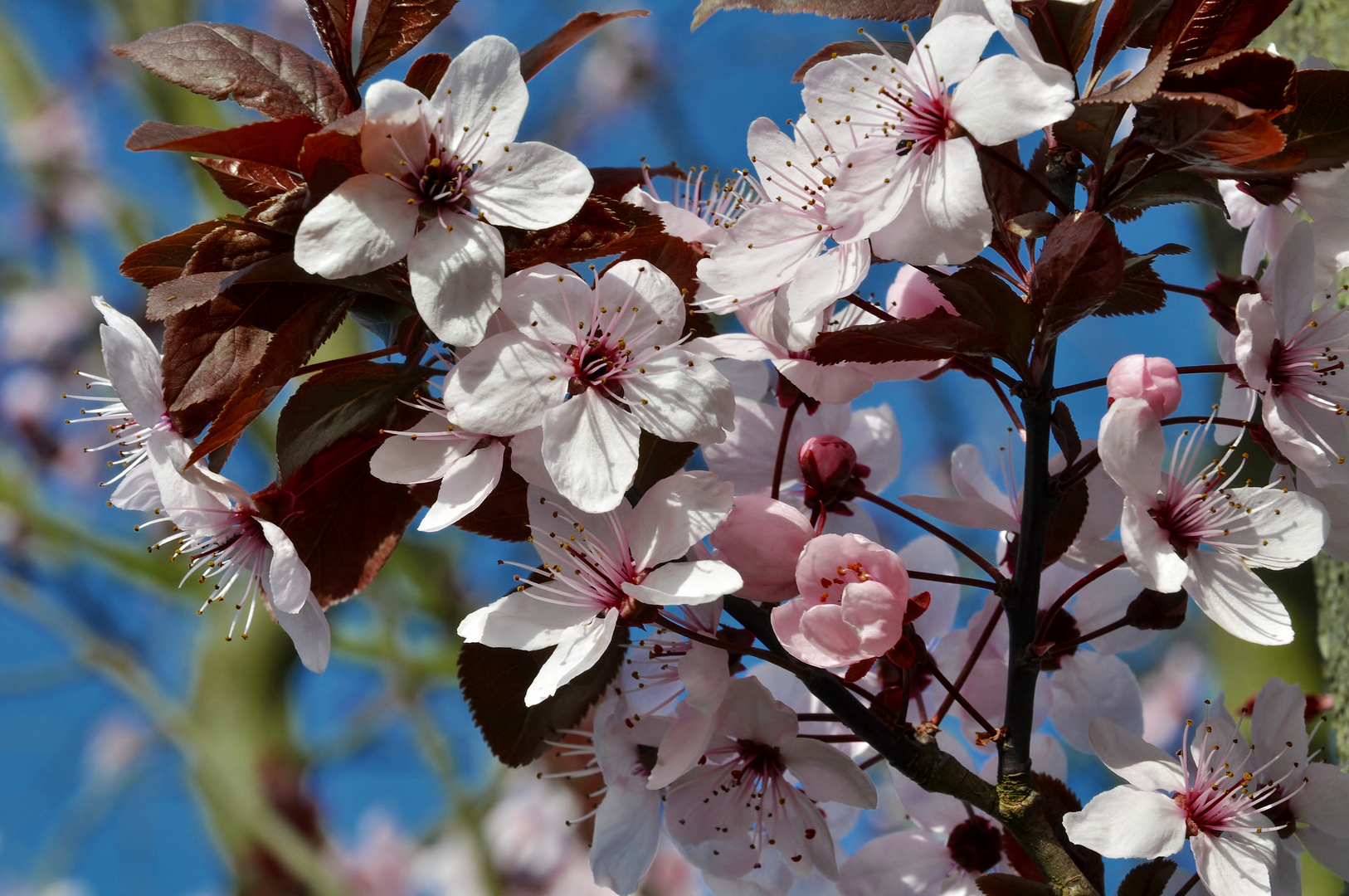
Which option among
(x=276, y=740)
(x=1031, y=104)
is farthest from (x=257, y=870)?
(x=1031, y=104)

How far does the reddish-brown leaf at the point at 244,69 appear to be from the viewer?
66 cm

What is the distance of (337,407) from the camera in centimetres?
65

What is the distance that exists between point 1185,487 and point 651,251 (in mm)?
325

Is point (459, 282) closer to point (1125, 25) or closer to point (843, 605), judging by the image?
point (843, 605)

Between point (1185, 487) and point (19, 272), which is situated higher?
point (1185, 487)

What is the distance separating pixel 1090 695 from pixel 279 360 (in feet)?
1.86

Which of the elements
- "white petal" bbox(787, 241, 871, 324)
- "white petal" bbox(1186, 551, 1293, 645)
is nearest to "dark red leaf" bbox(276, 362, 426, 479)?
"white petal" bbox(787, 241, 871, 324)

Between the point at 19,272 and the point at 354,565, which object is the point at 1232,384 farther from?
the point at 19,272

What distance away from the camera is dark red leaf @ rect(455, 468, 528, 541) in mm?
661

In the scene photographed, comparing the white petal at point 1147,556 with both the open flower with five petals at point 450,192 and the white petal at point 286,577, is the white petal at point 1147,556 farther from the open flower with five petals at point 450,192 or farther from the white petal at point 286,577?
the white petal at point 286,577

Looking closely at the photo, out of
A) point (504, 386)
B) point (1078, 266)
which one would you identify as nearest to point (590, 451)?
point (504, 386)

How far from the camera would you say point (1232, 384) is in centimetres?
69

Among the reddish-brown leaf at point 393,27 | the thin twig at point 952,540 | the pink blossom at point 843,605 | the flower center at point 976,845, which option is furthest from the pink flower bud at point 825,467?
the reddish-brown leaf at point 393,27

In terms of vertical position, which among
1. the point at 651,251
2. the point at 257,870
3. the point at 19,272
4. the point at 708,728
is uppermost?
the point at 651,251
